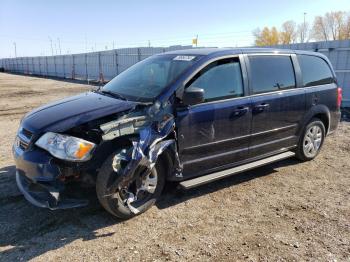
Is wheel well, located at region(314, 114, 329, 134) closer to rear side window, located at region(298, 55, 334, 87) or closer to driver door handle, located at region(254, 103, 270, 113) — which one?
rear side window, located at region(298, 55, 334, 87)

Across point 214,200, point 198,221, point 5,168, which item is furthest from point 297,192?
point 5,168

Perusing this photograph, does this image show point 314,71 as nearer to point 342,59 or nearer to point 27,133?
point 27,133

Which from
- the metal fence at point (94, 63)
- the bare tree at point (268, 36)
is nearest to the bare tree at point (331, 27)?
the bare tree at point (268, 36)

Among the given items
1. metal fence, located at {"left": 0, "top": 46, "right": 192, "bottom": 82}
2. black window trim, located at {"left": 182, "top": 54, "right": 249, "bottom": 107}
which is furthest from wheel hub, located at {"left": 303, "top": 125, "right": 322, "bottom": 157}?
metal fence, located at {"left": 0, "top": 46, "right": 192, "bottom": 82}

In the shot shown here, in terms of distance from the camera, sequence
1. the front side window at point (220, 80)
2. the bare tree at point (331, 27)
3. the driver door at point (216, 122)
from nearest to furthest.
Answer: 1. the driver door at point (216, 122)
2. the front side window at point (220, 80)
3. the bare tree at point (331, 27)

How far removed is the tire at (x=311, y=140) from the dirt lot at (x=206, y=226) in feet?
2.40

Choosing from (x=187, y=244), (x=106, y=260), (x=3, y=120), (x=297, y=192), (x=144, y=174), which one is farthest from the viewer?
(x=3, y=120)

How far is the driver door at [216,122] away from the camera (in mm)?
3934

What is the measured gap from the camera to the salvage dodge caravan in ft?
11.0

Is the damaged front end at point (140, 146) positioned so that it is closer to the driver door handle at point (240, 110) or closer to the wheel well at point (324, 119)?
the driver door handle at point (240, 110)

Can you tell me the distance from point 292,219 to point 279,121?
159 cm

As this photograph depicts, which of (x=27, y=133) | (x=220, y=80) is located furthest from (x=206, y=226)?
(x=27, y=133)

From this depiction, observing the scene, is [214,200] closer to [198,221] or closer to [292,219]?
[198,221]

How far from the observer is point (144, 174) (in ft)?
11.9
